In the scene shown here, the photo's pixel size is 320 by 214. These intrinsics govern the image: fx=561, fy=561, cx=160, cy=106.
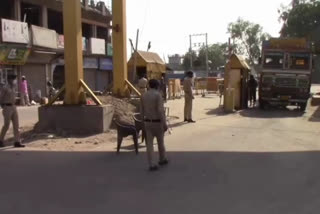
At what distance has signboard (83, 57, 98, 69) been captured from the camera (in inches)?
1812

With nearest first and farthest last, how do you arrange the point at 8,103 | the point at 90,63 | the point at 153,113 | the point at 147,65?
the point at 153,113, the point at 8,103, the point at 147,65, the point at 90,63

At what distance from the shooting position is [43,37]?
37.3m

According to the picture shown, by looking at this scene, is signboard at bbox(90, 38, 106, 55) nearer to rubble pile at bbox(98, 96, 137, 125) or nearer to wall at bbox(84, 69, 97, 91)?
wall at bbox(84, 69, 97, 91)

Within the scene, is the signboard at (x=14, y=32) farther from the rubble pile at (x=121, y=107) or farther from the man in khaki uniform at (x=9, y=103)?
the man in khaki uniform at (x=9, y=103)

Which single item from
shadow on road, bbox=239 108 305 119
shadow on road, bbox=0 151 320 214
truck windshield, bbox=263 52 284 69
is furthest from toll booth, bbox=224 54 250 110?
shadow on road, bbox=0 151 320 214

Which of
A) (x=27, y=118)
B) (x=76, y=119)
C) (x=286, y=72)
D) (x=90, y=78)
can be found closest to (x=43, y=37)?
(x=90, y=78)

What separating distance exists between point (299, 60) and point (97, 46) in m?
25.0

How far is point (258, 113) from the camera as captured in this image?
79.9ft

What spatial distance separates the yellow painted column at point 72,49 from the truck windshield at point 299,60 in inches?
478

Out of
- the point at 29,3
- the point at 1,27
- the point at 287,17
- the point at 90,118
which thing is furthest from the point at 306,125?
the point at 287,17

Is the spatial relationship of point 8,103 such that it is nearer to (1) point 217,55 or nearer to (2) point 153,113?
(2) point 153,113

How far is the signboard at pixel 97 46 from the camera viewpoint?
4594 cm

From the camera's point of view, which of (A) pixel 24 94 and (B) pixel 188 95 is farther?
(A) pixel 24 94

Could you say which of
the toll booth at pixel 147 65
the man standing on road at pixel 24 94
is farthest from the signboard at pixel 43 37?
the toll booth at pixel 147 65
